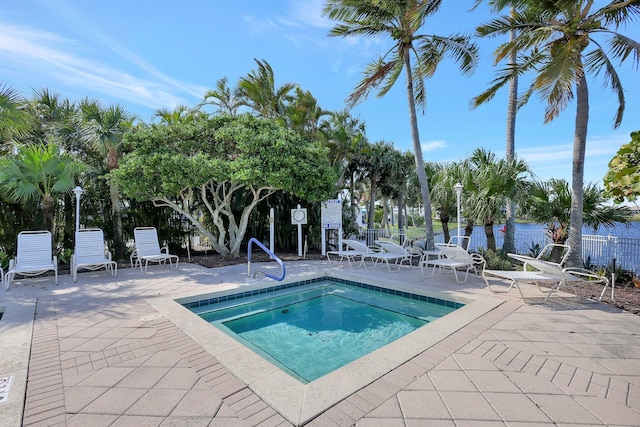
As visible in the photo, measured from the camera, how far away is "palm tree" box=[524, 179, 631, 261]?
8.02m

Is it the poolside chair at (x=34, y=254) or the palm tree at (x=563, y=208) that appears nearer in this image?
the poolside chair at (x=34, y=254)

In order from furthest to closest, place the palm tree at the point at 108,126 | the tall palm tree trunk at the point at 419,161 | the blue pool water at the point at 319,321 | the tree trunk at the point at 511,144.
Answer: the tall palm tree trunk at the point at 419,161
the tree trunk at the point at 511,144
the palm tree at the point at 108,126
the blue pool water at the point at 319,321

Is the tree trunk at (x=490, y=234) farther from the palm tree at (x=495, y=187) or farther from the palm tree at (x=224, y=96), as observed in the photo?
the palm tree at (x=224, y=96)

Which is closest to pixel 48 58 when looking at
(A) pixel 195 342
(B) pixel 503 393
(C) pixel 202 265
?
(C) pixel 202 265

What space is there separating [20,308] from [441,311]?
6.54m

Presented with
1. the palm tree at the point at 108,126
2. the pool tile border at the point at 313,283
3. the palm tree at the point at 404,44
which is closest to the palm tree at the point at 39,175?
the palm tree at the point at 108,126

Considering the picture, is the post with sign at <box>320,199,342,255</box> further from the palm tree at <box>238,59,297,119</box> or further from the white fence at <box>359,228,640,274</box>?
the white fence at <box>359,228,640,274</box>

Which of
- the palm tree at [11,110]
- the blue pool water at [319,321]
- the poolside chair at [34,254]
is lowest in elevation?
the blue pool water at [319,321]

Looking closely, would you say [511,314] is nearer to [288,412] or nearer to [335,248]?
[288,412]

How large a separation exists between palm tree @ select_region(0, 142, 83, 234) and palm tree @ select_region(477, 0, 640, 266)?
11.0 metres

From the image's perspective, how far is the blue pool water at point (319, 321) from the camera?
12.3ft

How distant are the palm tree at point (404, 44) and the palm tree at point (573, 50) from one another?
1531mm

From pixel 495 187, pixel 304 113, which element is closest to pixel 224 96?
pixel 304 113

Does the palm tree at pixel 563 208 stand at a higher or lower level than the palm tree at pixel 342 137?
lower
